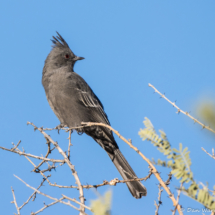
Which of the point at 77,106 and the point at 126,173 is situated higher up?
the point at 77,106

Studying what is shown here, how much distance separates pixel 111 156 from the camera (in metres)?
6.54

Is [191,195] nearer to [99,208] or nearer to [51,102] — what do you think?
[99,208]

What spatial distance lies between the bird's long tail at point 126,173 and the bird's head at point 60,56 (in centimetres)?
269

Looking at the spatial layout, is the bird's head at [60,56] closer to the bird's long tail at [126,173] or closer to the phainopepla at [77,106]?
the phainopepla at [77,106]

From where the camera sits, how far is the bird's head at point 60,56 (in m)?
7.75

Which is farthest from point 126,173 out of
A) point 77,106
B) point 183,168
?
point 183,168

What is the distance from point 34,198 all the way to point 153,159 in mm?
2463

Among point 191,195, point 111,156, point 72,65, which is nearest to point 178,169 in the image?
point 191,195

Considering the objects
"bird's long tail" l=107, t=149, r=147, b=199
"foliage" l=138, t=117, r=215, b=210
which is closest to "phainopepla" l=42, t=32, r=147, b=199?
"bird's long tail" l=107, t=149, r=147, b=199

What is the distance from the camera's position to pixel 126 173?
603 cm

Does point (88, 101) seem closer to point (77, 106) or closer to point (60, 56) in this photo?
point (77, 106)

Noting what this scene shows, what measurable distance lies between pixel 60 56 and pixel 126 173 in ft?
11.6

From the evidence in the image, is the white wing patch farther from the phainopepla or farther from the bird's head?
the bird's head

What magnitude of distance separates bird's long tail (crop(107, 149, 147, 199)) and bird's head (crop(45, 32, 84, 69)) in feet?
8.81
